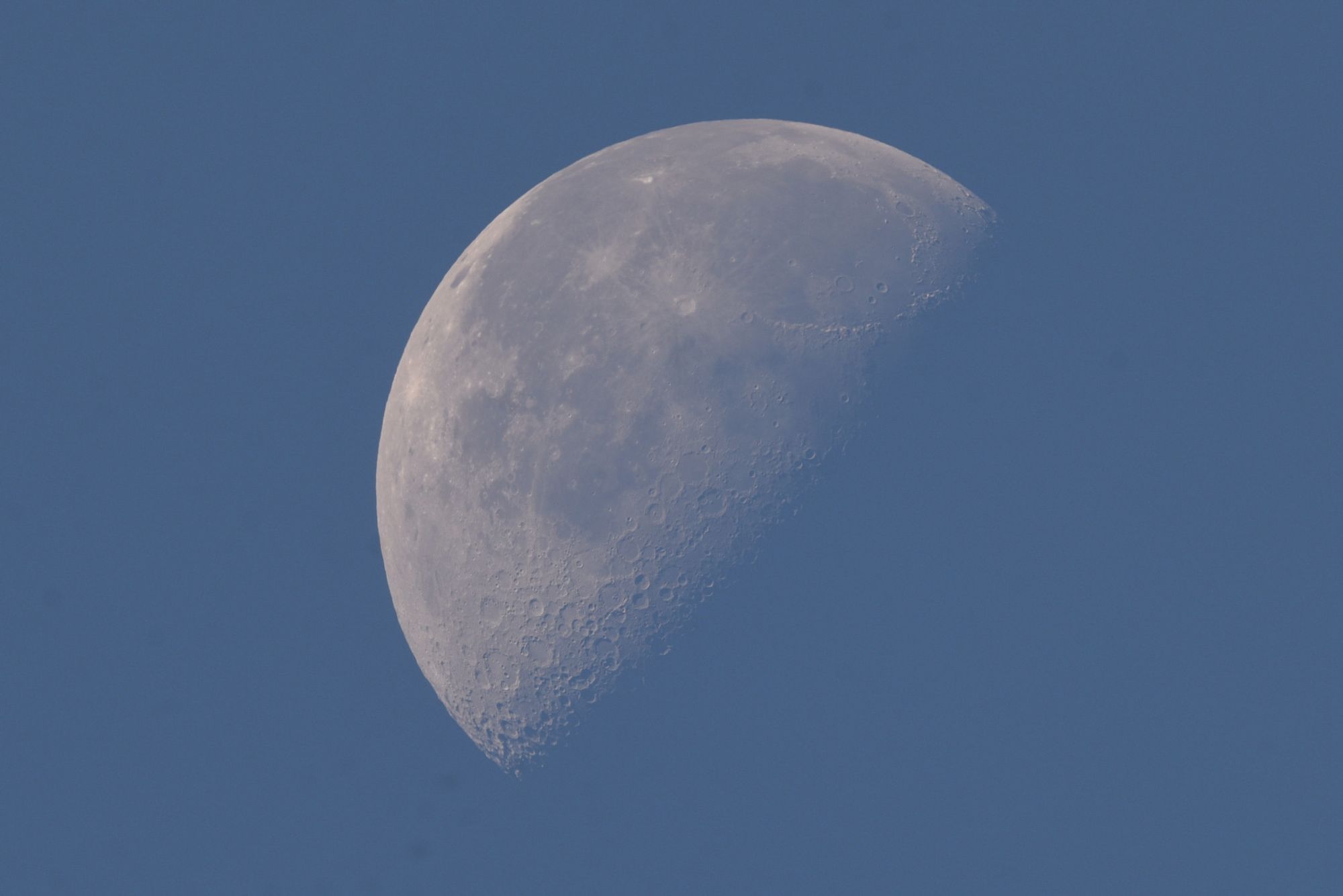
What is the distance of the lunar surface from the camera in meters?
14.1

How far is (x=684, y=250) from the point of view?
15008mm

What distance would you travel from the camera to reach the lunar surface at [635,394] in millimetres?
14109

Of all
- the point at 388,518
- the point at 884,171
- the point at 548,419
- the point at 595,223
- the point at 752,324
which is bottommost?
the point at 388,518

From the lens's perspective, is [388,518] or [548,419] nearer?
[548,419]

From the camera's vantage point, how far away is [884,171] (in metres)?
16.6

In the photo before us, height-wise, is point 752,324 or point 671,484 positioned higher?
point 752,324

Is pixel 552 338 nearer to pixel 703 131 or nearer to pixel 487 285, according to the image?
pixel 487 285

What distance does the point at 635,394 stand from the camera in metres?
14.3

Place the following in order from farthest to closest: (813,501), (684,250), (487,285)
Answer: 1. (487,285)
2. (684,250)
3. (813,501)

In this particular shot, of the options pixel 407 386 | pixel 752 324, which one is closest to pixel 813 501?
pixel 752 324

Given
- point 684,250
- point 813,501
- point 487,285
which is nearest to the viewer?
point 813,501

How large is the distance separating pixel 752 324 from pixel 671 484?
180cm

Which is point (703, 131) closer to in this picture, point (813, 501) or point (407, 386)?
point (407, 386)

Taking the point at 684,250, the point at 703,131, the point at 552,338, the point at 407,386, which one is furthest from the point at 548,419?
the point at 703,131
